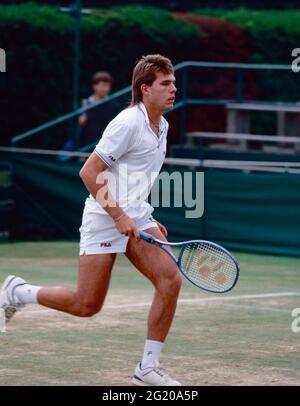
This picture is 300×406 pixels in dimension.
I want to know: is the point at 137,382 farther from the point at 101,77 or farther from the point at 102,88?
the point at 102,88

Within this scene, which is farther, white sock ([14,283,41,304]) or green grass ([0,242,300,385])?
white sock ([14,283,41,304])

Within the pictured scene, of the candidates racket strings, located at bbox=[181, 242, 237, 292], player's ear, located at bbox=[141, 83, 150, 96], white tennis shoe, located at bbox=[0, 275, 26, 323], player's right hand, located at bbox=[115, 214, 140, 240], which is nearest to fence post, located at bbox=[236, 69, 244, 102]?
white tennis shoe, located at bbox=[0, 275, 26, 323]

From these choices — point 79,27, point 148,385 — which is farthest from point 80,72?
point 148,385

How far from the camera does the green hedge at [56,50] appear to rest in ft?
55.4

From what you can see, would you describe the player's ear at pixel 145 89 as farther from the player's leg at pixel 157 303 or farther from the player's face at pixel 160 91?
the player's leg at pixel 157 303

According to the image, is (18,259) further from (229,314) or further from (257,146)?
(257,146)

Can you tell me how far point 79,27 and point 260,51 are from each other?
13.0 feet

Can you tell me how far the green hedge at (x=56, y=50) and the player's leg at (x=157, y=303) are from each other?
31.9 feet

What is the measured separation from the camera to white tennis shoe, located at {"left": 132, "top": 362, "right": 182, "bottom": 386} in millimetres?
7160

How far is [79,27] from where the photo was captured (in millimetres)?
17312

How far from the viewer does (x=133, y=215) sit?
7.42 meters

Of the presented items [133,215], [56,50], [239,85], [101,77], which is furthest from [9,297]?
[239,85]

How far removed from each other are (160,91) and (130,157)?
1.40ft

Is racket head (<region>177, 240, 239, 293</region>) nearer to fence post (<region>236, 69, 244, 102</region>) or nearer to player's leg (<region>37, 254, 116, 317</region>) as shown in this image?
player's leg (<region>37, 254, 116, 317</region>)
